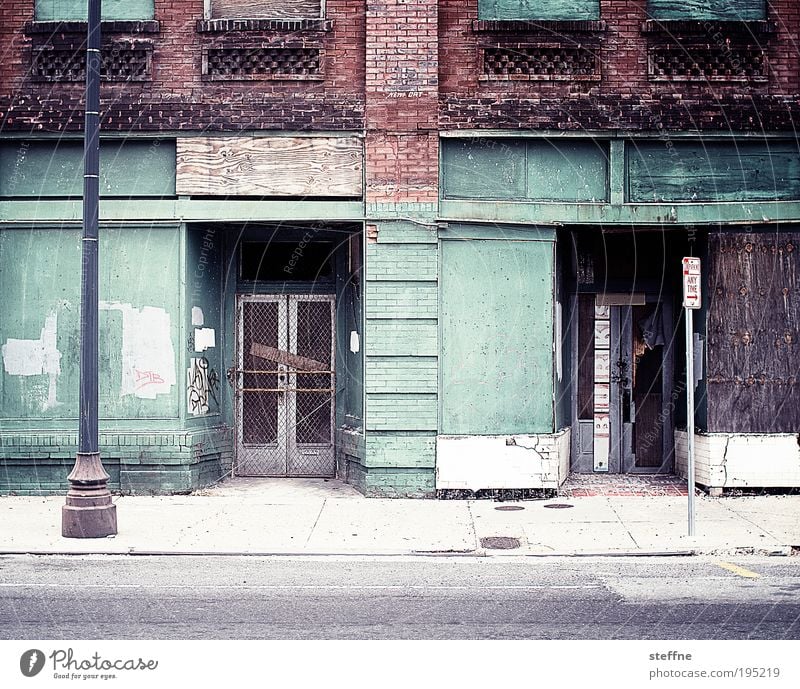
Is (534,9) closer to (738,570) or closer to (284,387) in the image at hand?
(284,387)

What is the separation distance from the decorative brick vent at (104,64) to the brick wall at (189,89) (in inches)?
3.5

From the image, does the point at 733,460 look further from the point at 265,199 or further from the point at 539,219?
the point at 265,199

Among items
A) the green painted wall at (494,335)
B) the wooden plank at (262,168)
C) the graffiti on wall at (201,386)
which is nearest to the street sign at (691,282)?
the green painted wall at (494,335)

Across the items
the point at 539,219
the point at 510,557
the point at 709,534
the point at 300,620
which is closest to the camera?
the point at 300,620

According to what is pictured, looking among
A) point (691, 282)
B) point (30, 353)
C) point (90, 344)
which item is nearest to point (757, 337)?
point (691, 282)

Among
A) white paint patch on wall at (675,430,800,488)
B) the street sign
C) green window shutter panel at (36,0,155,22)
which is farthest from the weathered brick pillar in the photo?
white paint patch on wall at (675,430,800,488)

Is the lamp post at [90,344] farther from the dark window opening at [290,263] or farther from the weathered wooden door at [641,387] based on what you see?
the weathered wooden door at [641,387]

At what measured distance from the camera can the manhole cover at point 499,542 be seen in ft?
33.3

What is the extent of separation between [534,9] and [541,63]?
689mm

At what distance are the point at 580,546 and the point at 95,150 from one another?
622 cm

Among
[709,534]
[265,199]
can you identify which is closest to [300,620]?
[709,534]

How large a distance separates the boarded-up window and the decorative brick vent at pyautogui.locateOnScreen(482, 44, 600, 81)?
227 centimetres

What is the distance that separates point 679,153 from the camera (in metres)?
12.9

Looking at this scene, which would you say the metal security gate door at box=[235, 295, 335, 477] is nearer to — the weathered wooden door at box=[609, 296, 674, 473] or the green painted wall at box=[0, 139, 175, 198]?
the green painted wall at box=[0, 139, 175, 198]
